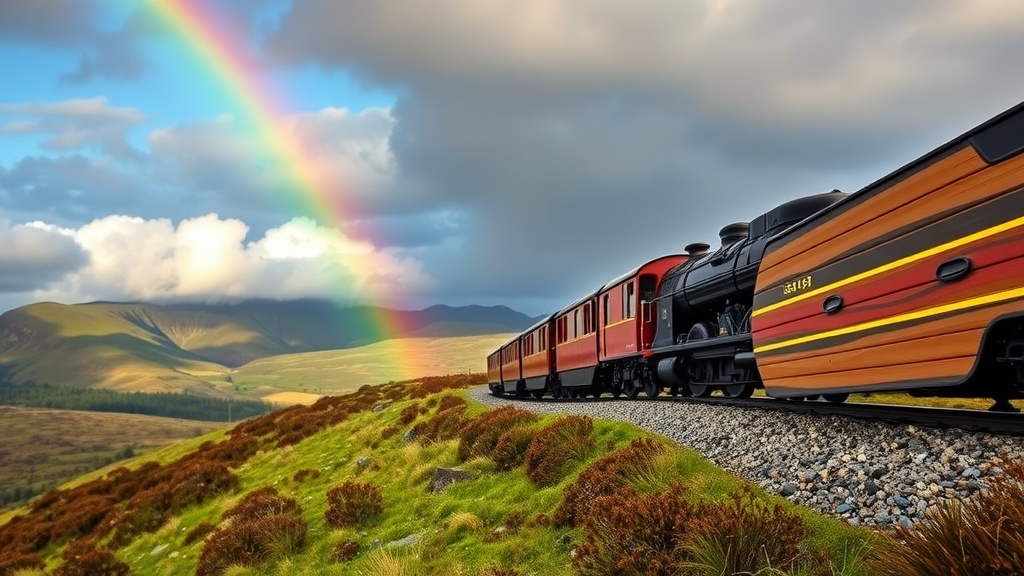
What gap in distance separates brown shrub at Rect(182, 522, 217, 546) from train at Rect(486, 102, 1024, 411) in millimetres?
11969

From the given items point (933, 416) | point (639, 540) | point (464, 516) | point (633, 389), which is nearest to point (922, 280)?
point (933, 416)

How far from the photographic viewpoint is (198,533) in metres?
15.4

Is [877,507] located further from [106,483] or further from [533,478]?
[106,483]

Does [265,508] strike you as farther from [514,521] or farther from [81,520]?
[81,520]

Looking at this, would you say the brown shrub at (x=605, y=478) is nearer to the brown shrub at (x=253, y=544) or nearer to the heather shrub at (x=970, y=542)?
the heather shrub at (x=970, y=542)

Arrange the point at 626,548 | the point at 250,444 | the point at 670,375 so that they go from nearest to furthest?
the point at 626,548 → the point at 670,375 → the point at 250,444

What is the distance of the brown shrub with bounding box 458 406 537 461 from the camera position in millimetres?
12648

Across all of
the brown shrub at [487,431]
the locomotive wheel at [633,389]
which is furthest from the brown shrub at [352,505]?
the locomotive wheel at [633,389]

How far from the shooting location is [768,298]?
9.88 metres

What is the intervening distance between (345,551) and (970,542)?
8.20 meters

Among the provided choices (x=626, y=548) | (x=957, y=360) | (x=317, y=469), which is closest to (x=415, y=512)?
(x=626, y=548)

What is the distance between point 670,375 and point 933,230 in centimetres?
883

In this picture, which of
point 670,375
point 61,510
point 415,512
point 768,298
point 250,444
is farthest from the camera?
point 250,444

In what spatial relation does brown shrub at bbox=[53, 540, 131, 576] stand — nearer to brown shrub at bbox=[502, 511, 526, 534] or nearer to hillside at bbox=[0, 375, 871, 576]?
hillside at bbox=[0, 375, 871, 576]
